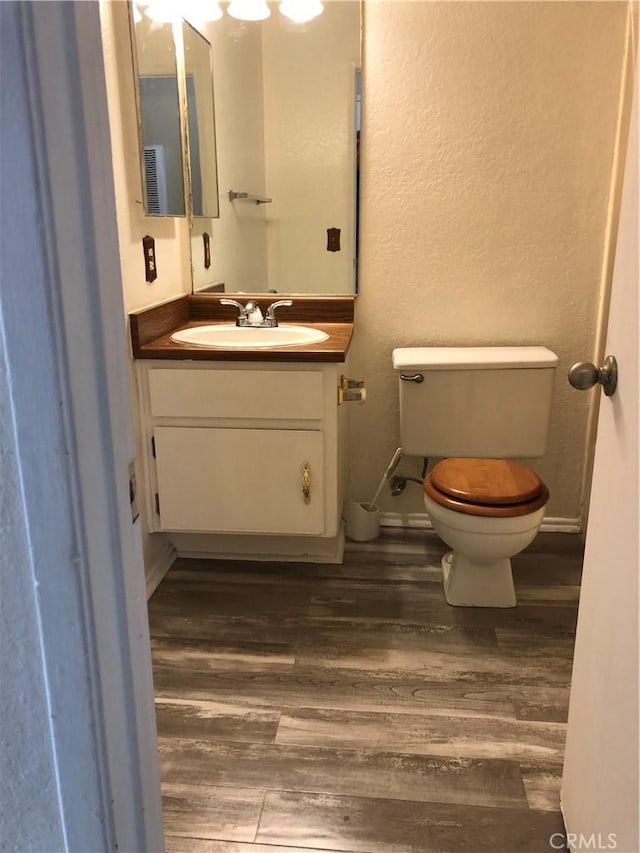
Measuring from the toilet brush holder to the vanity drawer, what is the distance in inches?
25.0

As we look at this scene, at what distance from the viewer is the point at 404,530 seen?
2.74m

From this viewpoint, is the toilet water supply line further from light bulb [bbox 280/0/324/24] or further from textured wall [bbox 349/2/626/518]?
light bulb [bbox 280/0/324/24]

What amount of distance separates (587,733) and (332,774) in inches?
22.7

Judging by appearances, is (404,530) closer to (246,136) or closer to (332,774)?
(332,774)

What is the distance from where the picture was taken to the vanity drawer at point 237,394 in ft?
6.86

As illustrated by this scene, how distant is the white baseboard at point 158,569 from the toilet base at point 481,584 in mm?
959

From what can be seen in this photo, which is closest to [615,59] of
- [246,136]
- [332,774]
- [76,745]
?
[246,136]

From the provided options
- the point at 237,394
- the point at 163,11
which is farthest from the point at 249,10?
the point at 237,394

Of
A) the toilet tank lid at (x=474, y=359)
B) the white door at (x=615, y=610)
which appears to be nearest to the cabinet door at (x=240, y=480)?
the toilet tank lid at (x=474, y=359)

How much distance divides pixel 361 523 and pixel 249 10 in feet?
6.02

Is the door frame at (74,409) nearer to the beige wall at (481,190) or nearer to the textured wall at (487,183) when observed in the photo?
the beige wall at (481,190)

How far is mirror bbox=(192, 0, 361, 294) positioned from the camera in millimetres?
2354

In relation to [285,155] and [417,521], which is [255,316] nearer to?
[285,155]

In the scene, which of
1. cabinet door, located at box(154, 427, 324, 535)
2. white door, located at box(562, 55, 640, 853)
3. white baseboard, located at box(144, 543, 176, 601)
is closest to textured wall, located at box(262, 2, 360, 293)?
cabinet door, located at box(154, 427, 324, 535)
